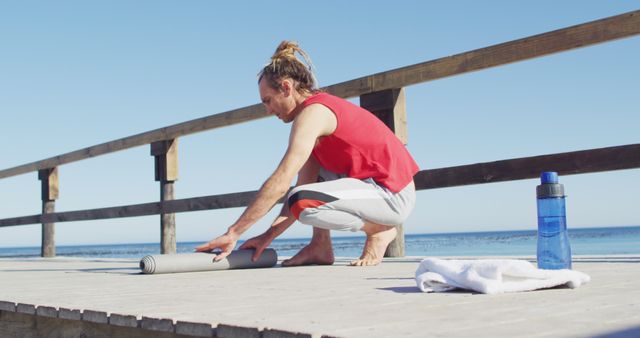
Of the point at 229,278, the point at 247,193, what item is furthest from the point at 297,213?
the point at 247,193

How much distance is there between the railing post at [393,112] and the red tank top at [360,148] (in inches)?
27.4

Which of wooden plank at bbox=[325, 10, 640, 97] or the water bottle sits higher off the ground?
wooden plank at bbox=[325, 10, 640, 97]

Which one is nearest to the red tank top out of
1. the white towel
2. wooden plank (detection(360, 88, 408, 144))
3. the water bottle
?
wooden plank (detection(360, 88, 408, 144))

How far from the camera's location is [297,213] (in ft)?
9.98

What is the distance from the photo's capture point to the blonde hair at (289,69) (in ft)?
10.5

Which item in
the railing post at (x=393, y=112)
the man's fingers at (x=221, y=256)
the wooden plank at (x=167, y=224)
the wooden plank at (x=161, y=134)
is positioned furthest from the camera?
the wooden plank at (x=167, y=224)

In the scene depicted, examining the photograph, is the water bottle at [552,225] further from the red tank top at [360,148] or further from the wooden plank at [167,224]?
the wooden plank at [167,224]

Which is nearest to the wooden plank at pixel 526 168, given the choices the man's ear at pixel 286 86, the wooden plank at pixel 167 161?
the man's ear at pixel 286 86

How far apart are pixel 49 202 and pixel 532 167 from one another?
16.9 feet

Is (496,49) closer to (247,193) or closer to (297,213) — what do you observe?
(297,213)

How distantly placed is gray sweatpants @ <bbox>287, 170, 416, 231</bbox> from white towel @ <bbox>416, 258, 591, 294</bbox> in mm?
1078

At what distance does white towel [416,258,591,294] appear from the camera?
1.84 meters

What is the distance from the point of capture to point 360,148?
10.3 ft

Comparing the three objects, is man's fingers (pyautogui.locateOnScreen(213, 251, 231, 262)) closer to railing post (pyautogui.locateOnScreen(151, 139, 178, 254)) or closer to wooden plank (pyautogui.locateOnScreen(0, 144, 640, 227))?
wooden plank (pyautogui.locateOnScreen(0, 144, 640, 227))
